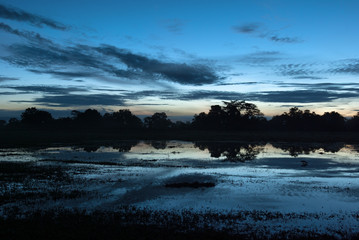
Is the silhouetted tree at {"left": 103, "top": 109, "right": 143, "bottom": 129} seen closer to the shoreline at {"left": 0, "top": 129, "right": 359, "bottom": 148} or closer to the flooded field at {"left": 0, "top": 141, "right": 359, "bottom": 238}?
the shoreline at {"left": 0, "top": 129, "right": 359, "bottom": 148}

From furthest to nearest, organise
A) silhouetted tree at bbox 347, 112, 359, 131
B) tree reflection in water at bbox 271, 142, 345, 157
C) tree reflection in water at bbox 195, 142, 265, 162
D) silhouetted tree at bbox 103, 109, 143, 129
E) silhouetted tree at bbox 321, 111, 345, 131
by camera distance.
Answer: silhouetted tree at bbox 103, 109, 143, 129
silhouetted tree at bbox 347, 112, 359, 131
silhouetted tree at bbox 321, 111, 345, 131
tree reflection in water at bbox 271, 142, 345, 157
tree reflection in water at bbox 195, 142, 265, 162

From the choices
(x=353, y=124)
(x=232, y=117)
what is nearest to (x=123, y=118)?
(x=232, y=117)

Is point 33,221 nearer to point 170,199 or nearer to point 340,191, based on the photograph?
point 170,199

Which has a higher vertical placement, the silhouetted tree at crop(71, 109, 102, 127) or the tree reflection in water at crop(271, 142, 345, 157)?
the silhouetted tree at crop(71, 109, 102, 127)

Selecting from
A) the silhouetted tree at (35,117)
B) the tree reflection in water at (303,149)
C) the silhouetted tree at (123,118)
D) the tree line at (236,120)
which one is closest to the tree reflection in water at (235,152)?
the tree reflection in water at (303,149)

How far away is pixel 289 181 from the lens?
66.2ft

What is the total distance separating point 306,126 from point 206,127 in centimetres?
4737

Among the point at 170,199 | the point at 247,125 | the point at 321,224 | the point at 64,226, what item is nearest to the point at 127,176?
the point at 170,199

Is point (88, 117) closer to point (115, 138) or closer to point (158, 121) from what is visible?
point (158, 121)

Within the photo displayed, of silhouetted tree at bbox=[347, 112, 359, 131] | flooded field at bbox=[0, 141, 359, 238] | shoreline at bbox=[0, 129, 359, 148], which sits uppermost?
silhouetted tree at bbox=[347, 112, 359, 131]

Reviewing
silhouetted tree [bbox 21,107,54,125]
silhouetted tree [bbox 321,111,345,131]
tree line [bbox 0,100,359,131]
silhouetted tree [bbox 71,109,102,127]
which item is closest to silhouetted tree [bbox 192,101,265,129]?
tree line [bbox 0,100,359,131]

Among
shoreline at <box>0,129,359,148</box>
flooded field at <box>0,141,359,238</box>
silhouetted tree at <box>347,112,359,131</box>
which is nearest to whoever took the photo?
flooded field at <box>0,141,359,238</box>

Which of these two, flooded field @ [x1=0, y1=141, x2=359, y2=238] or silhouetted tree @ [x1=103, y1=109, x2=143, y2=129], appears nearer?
flooded field @ [x1=0, y1=141, x2=359, y2=238]

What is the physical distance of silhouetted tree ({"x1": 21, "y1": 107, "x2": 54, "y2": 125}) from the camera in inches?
5586
